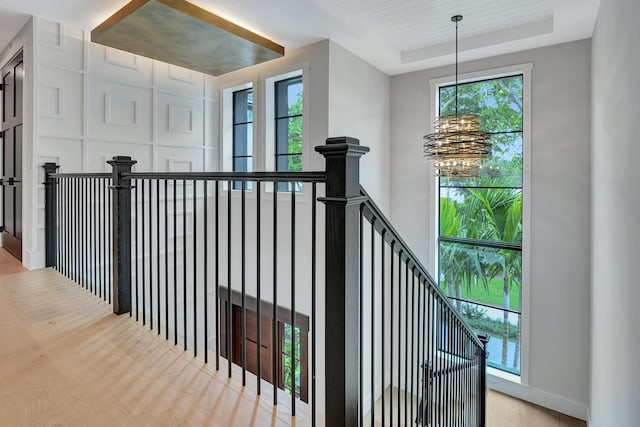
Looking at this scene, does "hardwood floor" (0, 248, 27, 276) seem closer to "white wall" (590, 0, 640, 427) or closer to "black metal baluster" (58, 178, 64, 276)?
"black metal baluster" (58, 178, 64, 276)

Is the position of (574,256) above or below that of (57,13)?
below

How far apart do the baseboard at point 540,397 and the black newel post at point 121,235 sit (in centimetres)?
412

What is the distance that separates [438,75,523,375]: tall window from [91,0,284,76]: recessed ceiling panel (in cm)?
250

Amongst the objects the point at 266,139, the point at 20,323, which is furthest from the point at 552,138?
the point at 20,323

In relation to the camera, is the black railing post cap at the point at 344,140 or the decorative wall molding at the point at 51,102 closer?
the black railing post cap at the point at 344,140

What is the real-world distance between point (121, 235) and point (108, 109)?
2.35 metres

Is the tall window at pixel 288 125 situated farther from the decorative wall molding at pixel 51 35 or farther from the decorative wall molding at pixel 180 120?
the decorative wall molding at pixel 51 35

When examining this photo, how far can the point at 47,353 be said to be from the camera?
1904 mm

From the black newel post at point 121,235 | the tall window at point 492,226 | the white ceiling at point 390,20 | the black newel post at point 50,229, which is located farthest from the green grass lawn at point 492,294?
the black newel post at point 50,229

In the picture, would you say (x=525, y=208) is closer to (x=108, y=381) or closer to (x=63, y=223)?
(x=108, y=381)

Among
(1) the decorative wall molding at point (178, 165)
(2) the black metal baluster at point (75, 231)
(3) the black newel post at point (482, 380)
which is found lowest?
(3) the black newel post at point (482, 380)

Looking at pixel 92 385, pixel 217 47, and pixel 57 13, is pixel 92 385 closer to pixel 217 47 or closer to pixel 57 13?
pixel 217 47

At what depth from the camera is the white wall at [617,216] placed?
156cm

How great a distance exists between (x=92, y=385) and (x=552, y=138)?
4.45m
